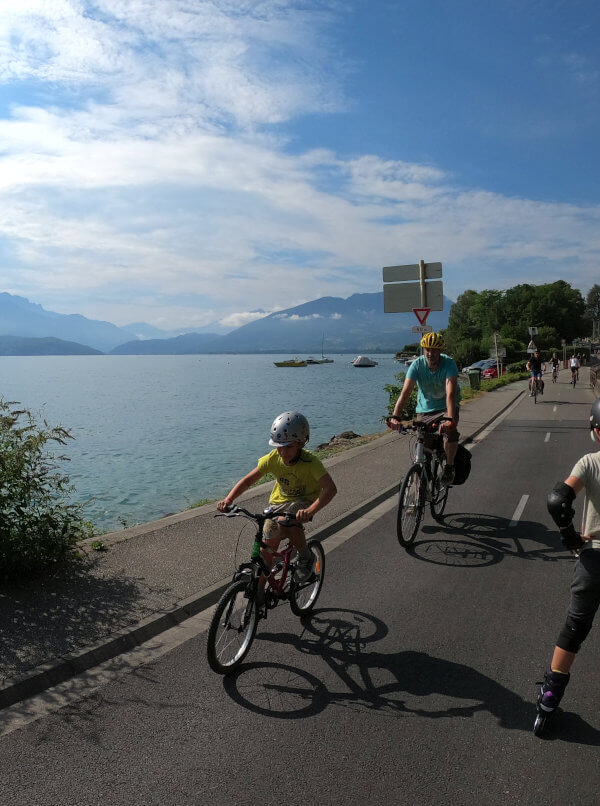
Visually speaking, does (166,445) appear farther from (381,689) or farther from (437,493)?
(381,689)

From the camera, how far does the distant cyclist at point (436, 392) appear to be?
7320mm

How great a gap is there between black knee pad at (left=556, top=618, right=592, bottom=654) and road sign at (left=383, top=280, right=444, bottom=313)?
1365 cm

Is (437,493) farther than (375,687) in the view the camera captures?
Yes

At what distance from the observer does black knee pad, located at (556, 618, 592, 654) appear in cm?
337

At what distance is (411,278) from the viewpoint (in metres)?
16.7

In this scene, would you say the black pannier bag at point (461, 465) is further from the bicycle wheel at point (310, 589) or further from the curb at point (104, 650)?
the curb at point (104, 650)

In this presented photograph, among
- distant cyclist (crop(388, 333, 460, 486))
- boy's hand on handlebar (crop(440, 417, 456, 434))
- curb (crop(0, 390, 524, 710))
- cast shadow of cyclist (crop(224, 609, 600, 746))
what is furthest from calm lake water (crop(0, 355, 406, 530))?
cast shadow of cyclist (crop(224, 609, 600, 746))

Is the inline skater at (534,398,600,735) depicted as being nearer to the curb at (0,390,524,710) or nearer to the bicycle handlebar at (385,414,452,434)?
the curb at (0,390,524,710)

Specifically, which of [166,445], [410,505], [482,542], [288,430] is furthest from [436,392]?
[166,445]

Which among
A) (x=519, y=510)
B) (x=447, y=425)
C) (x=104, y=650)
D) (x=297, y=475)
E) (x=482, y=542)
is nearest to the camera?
(x=104, y=650)

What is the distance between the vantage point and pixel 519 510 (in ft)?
28.9

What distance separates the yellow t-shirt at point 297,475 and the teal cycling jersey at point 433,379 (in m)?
3.21

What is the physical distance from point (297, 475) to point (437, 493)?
3.80m

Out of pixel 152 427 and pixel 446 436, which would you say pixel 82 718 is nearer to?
pixel 446 436
